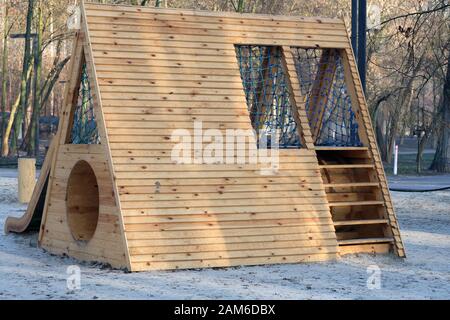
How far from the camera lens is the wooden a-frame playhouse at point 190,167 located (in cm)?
1097

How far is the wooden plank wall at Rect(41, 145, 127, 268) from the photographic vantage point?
10797 millimetres

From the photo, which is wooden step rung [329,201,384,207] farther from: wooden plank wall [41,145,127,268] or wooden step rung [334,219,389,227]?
wooden plank wall [41,145,127,268]

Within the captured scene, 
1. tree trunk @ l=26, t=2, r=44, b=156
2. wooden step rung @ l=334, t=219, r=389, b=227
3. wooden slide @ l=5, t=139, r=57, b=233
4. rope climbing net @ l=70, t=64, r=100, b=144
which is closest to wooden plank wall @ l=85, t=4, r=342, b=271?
wooden step rung @ l=334, t=219, r=389, b=227

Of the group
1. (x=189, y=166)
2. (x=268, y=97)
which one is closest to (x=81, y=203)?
(x=189, y=166)

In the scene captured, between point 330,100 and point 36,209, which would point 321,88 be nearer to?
point 330,100

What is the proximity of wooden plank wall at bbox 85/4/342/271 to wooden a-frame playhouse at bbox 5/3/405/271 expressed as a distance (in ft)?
0.05

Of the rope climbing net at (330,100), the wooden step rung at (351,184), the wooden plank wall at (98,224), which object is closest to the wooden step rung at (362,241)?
the wooden step rung at (351,184)

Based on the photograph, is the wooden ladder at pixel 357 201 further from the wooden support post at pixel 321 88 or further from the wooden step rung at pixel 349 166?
the wooden support post at pixel 321 88

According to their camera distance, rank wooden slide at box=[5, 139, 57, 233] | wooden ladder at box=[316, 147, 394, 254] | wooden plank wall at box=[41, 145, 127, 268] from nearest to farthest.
A: wooden plank wall at box=[41, 145, 127, 268] → wooden ladder at box=[316, 147, 394, 254] → wooden slide at box=[5, 139, 57, 233]

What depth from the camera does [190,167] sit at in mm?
11422

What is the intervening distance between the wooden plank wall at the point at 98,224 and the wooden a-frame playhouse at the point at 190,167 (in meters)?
0.02

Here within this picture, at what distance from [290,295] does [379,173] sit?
4181 mm

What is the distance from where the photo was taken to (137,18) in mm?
12094
